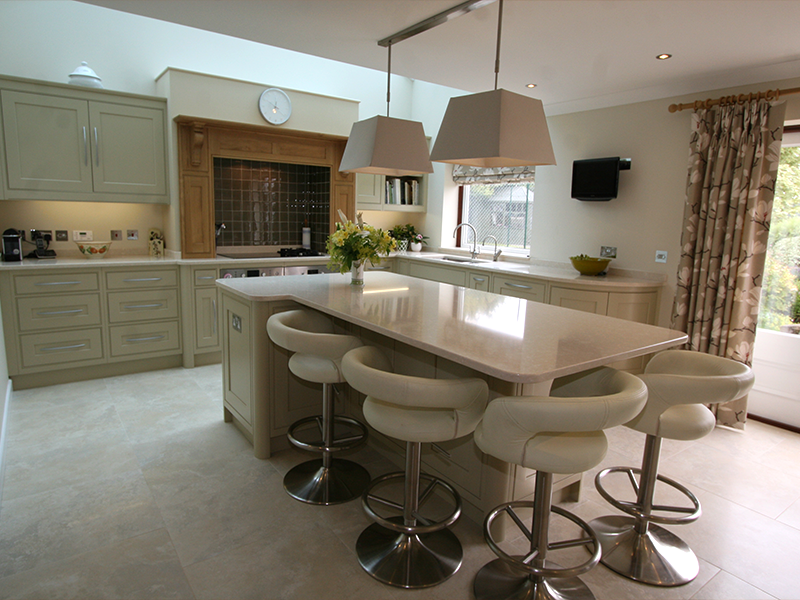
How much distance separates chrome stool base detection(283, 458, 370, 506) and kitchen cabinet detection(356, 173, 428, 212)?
143 inches

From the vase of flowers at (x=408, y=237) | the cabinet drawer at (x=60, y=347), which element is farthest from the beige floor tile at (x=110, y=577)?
the vase of flowers at (x=408, y=237)

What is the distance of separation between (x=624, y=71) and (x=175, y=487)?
395cm

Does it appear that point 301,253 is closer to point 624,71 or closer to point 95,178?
point 95,178

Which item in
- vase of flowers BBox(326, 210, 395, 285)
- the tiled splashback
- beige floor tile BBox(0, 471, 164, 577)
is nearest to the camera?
beige floor tile BBox(0, 471, 164, 577)

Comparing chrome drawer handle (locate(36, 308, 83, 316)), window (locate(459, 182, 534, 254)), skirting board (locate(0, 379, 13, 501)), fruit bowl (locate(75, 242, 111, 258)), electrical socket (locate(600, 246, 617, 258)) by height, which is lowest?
skirting board (locate(0, 379, 13, 501))

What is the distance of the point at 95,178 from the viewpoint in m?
4.18

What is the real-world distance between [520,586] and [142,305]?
12.2 feet

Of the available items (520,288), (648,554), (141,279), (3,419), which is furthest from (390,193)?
(648,554)

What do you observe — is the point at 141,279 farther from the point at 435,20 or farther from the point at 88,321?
the point at 435,20

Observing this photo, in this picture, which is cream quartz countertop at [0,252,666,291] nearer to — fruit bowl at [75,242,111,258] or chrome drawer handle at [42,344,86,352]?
fruit bowl at [75,242,111,258]

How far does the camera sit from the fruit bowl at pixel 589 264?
4266mm

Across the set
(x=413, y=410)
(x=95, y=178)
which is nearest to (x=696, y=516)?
(x=413, y=410)

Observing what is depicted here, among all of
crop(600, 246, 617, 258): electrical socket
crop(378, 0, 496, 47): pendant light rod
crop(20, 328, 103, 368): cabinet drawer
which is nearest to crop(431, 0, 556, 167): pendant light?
crop(378, 0, 496, 47): pendant light rod

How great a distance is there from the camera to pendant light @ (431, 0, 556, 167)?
7.14 ft
